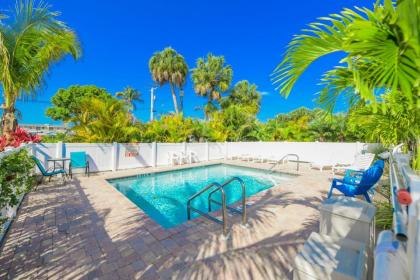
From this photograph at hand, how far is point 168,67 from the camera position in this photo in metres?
21.5

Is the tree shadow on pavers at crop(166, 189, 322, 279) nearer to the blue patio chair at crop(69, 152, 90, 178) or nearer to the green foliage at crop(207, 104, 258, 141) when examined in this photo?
the blue patio chair at crop(69, 152, 90, 178)

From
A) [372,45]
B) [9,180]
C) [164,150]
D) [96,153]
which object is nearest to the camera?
[372,45]

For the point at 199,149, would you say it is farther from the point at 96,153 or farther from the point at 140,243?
the point at 140,243

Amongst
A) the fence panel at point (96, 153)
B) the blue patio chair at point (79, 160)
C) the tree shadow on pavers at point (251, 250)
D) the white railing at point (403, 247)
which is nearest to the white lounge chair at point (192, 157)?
the fence panel at point (96, 153)

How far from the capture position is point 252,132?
18547 mm

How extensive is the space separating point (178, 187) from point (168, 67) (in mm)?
16347

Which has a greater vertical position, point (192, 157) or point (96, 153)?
point (96, 153)

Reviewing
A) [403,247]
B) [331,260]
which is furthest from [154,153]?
[403,247]

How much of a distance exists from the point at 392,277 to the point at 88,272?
139 inches

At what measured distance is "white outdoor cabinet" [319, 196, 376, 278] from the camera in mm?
2191

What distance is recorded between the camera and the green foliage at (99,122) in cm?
1040

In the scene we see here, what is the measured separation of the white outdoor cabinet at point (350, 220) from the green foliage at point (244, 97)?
2199 cm

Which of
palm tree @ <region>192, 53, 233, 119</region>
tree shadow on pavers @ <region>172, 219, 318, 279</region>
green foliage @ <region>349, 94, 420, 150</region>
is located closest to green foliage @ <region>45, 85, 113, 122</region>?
palm tree @ <region>192, 53, 233, 119</region>

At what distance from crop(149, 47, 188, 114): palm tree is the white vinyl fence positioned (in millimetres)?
9972
